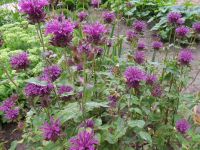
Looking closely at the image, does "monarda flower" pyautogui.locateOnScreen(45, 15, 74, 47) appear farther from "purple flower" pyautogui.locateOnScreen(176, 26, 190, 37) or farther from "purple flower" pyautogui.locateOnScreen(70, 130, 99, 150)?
"purple flower" pyautogui.locateOnScreen(176, 26, 190, 37)

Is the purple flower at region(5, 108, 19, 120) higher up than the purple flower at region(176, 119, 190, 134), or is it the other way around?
the purple flower at region(5, 108, 19, 120)

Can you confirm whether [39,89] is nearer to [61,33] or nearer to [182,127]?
[61,33]

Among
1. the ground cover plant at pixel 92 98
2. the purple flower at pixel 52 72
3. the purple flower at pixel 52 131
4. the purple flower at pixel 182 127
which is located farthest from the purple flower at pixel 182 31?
the purple flower at pixel 52 131

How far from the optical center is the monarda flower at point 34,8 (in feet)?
5.73

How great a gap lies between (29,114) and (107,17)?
3.13ft

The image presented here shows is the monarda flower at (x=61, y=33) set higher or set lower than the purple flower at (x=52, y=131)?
higher

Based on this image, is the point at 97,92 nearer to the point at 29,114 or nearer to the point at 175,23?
the point at 29,114

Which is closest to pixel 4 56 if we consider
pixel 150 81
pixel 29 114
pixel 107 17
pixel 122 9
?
pixel 107 17

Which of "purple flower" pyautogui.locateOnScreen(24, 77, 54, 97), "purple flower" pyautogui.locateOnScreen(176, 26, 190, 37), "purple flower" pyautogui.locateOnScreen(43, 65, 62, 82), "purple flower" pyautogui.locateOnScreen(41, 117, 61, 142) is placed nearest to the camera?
"purple flower" pyautogui.locateOnScreen(41, 117, 61, 142)

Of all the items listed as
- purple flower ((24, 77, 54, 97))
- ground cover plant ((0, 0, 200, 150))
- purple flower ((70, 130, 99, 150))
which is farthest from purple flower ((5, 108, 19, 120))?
purple flower ((70, 130, 99, 150))

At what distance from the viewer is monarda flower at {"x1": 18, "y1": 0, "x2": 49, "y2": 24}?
5.73ft

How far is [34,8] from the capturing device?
5.73 feet

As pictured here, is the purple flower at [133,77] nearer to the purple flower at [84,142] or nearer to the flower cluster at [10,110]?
the purple flower at [84,142]

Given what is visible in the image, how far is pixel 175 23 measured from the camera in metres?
2.42
